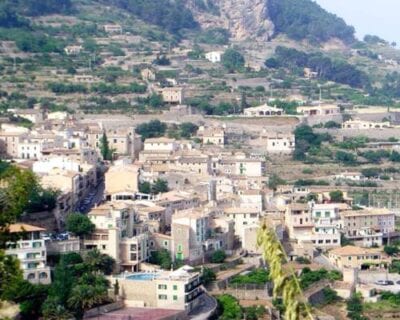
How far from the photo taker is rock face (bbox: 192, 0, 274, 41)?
5975 centimetres

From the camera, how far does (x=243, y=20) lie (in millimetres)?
60594

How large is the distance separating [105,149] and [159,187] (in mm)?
3481

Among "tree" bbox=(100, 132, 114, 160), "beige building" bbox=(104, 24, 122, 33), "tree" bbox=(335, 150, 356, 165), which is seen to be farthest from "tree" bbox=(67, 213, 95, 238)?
"beige building" bbox=(104, 24, 122, 33)

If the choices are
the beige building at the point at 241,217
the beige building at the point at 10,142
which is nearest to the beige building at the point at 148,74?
the beige building at the point at 10,142

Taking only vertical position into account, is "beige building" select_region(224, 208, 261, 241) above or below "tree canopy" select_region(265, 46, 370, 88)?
below

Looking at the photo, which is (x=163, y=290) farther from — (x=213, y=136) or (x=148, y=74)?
(x=148, y=74)

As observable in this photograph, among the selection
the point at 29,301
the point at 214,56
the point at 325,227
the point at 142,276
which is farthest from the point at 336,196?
the point at 214,56

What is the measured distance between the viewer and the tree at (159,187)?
2391 centimetres

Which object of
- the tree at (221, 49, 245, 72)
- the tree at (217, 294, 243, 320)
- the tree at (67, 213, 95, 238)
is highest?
the tree at (221, 49, 245, 72)

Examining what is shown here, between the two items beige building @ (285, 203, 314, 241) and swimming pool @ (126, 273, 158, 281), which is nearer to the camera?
swimming pool @ (126, 273, 158, 281)

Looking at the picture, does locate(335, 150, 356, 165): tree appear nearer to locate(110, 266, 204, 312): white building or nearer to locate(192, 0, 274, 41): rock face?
locate(110, 266, 204, 312): white building

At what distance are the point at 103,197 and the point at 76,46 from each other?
22168mm

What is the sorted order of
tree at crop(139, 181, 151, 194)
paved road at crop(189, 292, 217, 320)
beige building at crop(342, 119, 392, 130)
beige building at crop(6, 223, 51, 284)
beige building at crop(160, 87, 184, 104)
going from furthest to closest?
beige building at crop(342, 119, 392, 130)
beige building at crop(160, 87, 184, 104)
tree at crop(139, 181, 151, 194)
beige building at crop(6, 223, 51, 284)
paved road at crop(189, 292, 217, 320)

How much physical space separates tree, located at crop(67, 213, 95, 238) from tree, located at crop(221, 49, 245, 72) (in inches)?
1073
